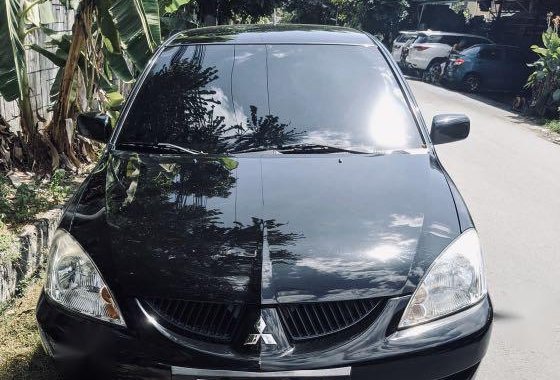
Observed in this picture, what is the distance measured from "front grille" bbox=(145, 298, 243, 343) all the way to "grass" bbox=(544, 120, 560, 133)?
11.8 meters

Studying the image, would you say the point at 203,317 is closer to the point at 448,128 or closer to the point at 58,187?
the point at 448,128

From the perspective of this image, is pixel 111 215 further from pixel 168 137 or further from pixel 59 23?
pixel 59 23

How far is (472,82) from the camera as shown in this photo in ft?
65.1

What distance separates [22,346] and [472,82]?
18665 millimetres

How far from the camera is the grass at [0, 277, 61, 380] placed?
3.15m

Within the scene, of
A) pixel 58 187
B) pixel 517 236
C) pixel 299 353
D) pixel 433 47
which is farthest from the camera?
pixel 433 47

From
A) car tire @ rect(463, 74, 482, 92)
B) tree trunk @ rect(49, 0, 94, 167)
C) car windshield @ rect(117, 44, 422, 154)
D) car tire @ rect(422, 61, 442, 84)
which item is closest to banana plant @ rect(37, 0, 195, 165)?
tree trunk @ rect(49, 0, 94, 167)

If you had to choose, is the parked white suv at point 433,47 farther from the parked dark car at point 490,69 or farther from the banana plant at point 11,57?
the banana plant at point 11,57

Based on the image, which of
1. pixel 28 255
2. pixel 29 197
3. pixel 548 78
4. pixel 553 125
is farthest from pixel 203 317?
pixel 548 78

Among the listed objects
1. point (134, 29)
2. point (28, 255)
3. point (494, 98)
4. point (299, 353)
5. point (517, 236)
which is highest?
point (134, 29)

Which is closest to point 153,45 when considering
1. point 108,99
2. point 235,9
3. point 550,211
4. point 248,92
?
point 248,92

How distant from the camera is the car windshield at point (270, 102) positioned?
3438 millimetres

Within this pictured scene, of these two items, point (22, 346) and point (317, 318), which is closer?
point (317, 318)

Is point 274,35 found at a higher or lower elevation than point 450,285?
higher
